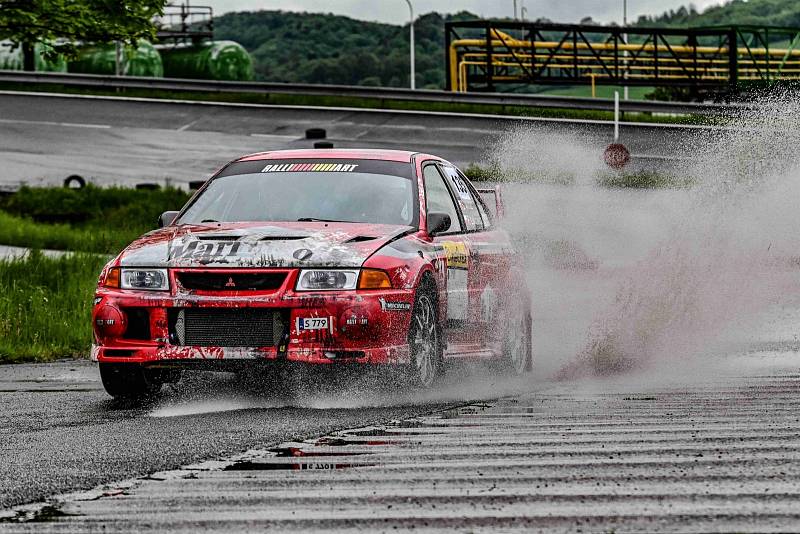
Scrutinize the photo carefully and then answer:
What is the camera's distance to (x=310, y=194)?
9.91 metres

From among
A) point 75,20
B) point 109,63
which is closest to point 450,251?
point 75,20

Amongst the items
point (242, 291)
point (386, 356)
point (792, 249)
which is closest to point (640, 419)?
point (386, 356)

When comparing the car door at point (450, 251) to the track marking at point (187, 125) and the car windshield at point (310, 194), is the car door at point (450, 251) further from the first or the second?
the track marking at point (187, 125)

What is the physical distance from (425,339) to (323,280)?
872 mm

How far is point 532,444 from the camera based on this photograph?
6012mm

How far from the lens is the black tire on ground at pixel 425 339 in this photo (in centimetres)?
904

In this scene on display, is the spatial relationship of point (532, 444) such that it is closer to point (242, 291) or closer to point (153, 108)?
point (242, 291)

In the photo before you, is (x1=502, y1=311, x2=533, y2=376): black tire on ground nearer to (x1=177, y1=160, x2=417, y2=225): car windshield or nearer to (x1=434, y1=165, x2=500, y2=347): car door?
(x1=434, y1=165, x2=500, y2=347): car door

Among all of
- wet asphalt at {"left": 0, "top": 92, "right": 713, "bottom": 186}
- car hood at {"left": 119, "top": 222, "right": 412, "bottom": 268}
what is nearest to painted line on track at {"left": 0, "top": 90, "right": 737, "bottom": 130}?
wet asphalt at {"left": 0, "top": 92, "right": 713, "bottom": 186}

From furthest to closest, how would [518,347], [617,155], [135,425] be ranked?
[617,155] < [518,347] < [135,425]

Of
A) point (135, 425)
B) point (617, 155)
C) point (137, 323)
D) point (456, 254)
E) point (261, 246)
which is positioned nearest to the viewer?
point (135, 425)

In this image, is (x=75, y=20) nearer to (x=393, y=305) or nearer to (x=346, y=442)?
(x=393, y=305)

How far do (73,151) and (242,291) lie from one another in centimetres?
2191

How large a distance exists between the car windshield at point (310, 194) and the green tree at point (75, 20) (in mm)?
12071
